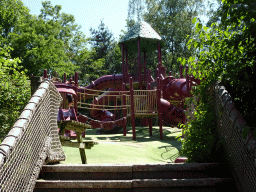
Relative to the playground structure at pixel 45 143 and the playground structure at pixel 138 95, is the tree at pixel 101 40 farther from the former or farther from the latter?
the playground structure at pixel 45 143

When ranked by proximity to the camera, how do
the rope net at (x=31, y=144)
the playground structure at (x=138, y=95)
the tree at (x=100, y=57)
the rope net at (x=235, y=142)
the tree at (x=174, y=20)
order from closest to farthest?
the rope net at (x=235, y=142)
the rope net at (x=31, y=144)
the playground structure at (x=138, y=95)
the tree at (x=174, y=20)
the tree at (x=100, y=57)

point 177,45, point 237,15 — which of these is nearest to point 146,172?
point 237,15

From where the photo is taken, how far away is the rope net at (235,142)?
8.18 feet

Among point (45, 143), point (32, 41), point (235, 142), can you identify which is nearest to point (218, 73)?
point (235, 142)

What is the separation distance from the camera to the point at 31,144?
3.21 metres

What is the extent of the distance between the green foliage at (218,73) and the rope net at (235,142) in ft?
0.47

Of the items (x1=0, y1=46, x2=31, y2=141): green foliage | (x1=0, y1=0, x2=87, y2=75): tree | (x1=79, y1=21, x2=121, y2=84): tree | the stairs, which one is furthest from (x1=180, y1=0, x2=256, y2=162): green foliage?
(x1=79, y1=21, x2=121, y2=84): tree

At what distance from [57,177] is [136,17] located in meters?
30.1

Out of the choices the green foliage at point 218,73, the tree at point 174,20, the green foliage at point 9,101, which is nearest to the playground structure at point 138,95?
the green foliage at point 9,101

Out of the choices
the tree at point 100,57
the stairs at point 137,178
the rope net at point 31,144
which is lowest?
the stairs at point 137,178

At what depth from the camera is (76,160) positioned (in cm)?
636

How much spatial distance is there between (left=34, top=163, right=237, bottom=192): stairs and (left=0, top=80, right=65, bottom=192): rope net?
0.82 feet

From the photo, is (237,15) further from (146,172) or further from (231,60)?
(146,172)

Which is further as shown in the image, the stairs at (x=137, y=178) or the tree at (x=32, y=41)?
the tree at (x=32, y=41)
